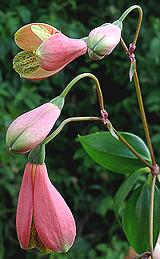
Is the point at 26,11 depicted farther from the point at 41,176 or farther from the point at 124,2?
the point at 41,176

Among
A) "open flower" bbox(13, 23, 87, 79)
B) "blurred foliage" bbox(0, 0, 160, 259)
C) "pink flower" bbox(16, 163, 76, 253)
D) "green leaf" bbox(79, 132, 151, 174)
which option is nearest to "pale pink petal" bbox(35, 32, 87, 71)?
"open flower" bbox(13, 23, 87, 79)

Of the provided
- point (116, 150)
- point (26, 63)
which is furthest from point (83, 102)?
point (26, 63)

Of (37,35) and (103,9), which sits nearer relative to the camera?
(37,35)

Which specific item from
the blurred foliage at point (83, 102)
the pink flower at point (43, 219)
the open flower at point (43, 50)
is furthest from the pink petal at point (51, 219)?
the blurred foliage at point (83, 102)

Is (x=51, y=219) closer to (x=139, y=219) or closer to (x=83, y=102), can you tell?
(x=139, y=219)

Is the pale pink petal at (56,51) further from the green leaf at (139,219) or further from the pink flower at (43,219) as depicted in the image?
the green leaf at (139,219)

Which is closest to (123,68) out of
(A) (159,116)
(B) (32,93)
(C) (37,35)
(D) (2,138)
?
(A) (159,116)
